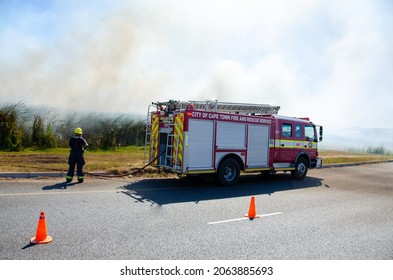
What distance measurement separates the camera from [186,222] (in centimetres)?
606

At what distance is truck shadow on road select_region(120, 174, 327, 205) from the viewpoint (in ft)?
26.9

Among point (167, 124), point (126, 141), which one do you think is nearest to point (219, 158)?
point (167, 124)

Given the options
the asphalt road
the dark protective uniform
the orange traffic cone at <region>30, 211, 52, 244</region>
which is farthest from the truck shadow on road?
the orange traffic cone at <region>30, 211, 52, 244</region>

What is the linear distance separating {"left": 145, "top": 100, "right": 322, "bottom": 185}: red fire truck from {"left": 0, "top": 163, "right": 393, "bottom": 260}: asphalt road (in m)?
0.84

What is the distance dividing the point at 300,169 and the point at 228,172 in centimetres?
378

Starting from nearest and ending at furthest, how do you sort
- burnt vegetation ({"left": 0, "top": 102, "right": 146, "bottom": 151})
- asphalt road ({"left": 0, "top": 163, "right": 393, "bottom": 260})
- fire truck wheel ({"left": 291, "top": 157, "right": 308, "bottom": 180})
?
asphalt road ({"left": 0, "top": 163, "right": 393, "bottom": 260}) → fire truck wheel ({"left": 291, "top": 157, "right": 308, "bottom": 180}) → burnt vegetation ({"left": 0, "top": 102, "right": 146, "bottom": 151})

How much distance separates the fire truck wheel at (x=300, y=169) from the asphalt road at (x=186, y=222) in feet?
7.79

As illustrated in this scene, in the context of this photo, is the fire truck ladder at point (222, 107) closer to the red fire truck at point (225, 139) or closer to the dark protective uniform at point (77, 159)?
the red fire truck at point (225, 139)

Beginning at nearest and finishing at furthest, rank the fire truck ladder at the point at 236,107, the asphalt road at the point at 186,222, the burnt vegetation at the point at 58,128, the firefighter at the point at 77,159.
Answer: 1. the asphalt road at the point at 186,222
2. the firefighter at the point at 77,159
3. the fire truck ladder at the point at 236,107
4. the burnt vegetation at the point at 58,128

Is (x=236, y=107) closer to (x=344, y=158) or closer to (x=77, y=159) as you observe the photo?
(x=77, y=159)

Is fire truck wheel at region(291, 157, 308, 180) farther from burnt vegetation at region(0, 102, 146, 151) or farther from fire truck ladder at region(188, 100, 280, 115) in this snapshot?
burnt vegetation at region(0, 102, 146, 151)

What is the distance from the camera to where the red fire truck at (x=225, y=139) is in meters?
9.54

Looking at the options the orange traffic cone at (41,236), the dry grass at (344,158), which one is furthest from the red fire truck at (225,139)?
the dry grass at (344,158)
